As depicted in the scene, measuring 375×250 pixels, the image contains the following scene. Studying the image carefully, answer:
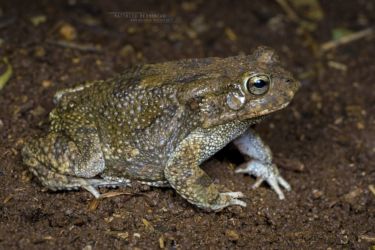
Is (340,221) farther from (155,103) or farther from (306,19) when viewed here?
(306,19)

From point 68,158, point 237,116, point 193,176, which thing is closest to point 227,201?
point 193,176

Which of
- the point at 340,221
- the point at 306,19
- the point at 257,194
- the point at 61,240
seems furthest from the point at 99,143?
the point at 306,19

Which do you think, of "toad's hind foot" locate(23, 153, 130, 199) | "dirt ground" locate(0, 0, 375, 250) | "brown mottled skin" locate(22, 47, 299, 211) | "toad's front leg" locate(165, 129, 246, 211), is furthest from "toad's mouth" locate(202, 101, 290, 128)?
"toad's hind foot" locate(23, 153, 130, 199)

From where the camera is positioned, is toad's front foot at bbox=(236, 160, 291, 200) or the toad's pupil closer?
the toad's pupil

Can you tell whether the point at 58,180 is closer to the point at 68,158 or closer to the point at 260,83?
the point at 68,158

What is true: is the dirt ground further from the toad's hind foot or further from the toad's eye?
the toad's eye

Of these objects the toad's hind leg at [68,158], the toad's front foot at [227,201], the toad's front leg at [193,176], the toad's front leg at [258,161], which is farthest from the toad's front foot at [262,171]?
the toad's hind leg at [68,158]
